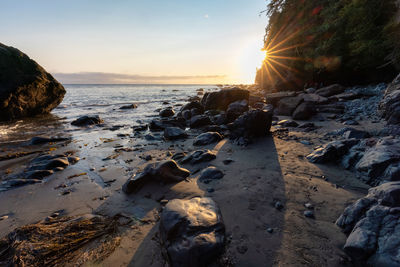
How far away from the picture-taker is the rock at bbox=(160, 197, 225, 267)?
6.09ft

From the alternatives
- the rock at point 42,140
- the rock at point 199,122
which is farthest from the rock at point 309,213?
the rock at point 42,140

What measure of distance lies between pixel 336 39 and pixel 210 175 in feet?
57.7

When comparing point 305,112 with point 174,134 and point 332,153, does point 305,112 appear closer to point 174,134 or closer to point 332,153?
point 332,153

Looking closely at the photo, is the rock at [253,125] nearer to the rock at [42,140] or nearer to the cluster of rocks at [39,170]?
the cluster of rocks at [39,170]

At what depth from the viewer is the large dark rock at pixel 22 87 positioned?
11.3m

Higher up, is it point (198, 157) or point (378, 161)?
point (378, 161)

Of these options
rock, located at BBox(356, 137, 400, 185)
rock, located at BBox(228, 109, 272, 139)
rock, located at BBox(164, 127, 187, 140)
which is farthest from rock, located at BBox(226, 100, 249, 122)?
rock, located at BBox(356, 137, 400, 185)

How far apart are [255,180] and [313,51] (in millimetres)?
18347

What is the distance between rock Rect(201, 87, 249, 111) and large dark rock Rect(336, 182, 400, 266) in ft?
36.2

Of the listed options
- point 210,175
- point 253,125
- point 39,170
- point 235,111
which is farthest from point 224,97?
point 39,170

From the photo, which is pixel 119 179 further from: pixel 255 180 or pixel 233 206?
pixel 255 180

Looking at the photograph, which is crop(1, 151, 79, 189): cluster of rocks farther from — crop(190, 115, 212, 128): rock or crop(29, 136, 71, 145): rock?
crop(190, 115, 212, 128): rock

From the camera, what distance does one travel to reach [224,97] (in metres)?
13.0

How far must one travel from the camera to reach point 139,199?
3.32 m
